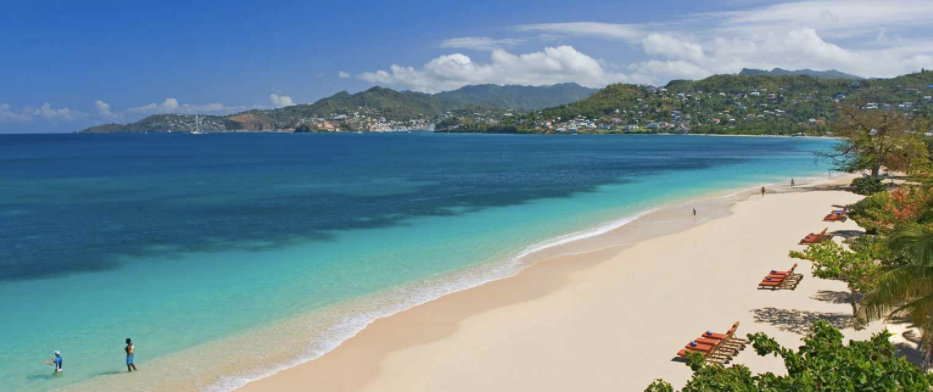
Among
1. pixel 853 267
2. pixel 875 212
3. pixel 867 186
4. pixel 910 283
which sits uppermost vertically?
pixel 910 283

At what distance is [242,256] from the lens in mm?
30359

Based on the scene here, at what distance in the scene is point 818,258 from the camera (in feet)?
58.1

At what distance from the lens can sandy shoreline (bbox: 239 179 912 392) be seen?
50.8ft

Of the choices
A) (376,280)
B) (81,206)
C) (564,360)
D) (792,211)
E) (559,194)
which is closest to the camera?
(564,360)

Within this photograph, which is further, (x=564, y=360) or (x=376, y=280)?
(x=376, y=280)

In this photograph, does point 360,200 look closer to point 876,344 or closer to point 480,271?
point 480,271

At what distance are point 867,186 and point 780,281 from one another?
3422 cm

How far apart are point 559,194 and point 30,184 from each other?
5984cm

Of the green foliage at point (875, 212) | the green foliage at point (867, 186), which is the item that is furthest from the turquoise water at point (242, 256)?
the green foliage at point (875, 212)

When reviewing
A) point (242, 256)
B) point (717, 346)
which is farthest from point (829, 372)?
point (242, 256)

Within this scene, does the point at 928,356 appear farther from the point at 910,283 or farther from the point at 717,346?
the point at 717,346

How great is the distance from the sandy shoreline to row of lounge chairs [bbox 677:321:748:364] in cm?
31

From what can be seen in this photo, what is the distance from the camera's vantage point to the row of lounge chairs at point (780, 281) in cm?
2206

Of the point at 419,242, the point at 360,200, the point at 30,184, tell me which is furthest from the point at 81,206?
the point at 419,242
